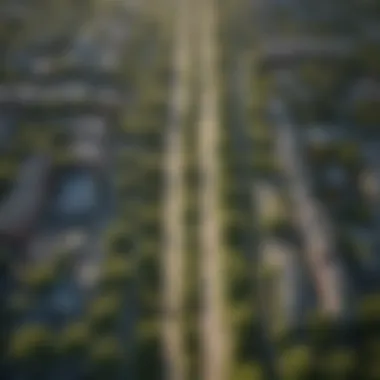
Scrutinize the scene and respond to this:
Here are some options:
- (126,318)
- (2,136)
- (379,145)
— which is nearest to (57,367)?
(126,318)

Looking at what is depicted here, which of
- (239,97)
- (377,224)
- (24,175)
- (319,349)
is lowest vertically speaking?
(319,349)

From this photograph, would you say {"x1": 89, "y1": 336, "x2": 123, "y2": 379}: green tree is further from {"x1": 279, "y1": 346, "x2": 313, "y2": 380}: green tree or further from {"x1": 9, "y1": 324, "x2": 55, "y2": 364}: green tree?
{"x1": 279, "y1": 346, "x2": 313, "y2": 380}: green tree

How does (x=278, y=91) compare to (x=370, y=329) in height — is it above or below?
above

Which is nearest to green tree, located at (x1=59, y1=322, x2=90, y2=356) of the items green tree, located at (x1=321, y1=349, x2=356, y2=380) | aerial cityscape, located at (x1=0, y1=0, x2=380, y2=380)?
aerial cityscape, located at (x1=0, y1=0, x2=380, y2=380)

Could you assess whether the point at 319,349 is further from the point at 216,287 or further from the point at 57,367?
the point at 57,367

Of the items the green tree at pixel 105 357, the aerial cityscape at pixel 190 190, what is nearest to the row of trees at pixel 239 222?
the aerial cityscape at pixel 190 190

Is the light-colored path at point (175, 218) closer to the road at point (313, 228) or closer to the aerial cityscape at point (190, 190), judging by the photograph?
the aerial cityscape at point (190, 190)

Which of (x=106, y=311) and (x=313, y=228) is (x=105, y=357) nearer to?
(x=106, y=311)

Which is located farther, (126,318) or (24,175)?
(24,175)
